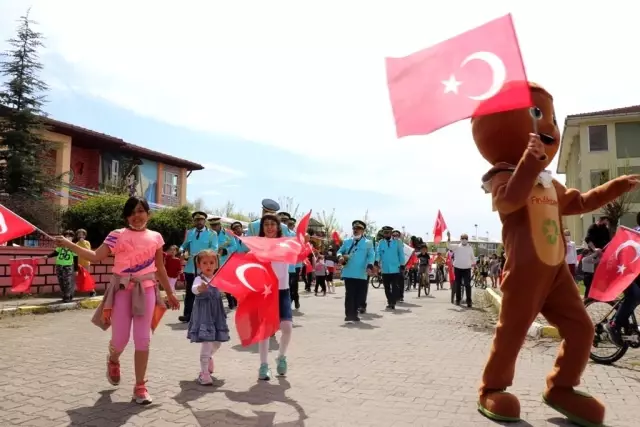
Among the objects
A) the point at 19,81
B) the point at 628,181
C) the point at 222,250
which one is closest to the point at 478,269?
the point at 222,250

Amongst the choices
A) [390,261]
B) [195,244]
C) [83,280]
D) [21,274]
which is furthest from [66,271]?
[390,261]

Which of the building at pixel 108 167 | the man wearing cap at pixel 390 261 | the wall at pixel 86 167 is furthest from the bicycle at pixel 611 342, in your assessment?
the wall at pixel 86 167

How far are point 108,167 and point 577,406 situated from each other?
29359 mm

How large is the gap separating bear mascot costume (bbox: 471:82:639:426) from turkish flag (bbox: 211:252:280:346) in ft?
6.53

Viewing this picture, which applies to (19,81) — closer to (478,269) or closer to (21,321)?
(21,321)

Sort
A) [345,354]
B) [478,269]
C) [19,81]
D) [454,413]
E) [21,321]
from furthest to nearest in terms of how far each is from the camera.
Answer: [478,269], [19,81], [21,321], [345,354], [454,413]

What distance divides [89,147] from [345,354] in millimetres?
26187

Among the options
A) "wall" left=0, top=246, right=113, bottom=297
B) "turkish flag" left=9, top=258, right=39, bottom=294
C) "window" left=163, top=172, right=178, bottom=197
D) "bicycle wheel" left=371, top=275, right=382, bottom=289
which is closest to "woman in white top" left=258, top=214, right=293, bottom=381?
"turkish flag" left=9, top=258, right=39, bottom=294

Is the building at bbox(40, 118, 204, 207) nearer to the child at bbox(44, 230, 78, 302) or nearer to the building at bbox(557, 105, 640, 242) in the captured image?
Result: the child at bbox(44, 230, 78, 302)

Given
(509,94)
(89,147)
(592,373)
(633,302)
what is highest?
(89,147)

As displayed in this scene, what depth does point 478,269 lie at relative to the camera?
28562mm

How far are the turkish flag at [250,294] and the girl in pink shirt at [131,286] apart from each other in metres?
0.57

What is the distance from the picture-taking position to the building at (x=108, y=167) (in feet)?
85.0

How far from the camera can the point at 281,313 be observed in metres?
5.57
